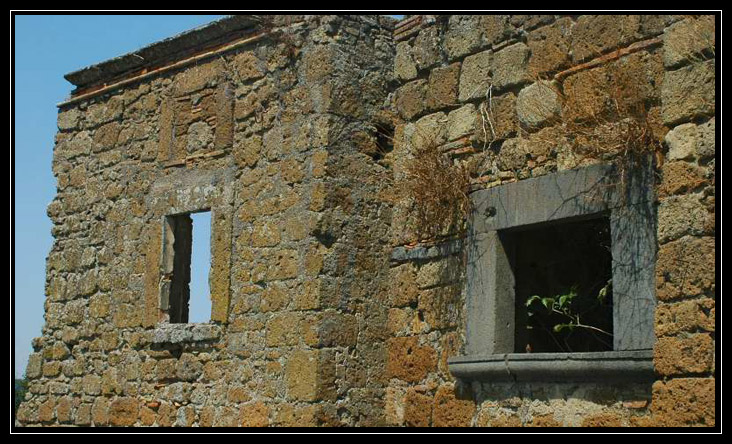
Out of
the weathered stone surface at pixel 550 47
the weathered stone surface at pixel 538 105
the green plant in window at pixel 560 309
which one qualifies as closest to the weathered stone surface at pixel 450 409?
the green plant in window at pixel 560 309

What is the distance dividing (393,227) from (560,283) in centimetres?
112

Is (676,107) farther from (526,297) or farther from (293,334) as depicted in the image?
(293,334)

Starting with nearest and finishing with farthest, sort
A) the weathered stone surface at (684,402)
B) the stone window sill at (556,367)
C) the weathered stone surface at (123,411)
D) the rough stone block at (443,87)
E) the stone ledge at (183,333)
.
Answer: the weathered stone surface at (684,402) → the stone window sill at (556,367) → the rough stone block at (443,87) → the stone ledge at (183,333) → the weathered stone surface at (123,411)

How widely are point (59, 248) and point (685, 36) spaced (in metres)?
5.75

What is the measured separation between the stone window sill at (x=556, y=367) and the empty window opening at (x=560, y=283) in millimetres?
288

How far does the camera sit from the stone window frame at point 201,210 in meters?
7.83

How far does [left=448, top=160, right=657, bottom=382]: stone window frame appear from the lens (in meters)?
5.61

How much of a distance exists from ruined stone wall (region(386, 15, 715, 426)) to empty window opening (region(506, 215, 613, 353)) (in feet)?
1.20

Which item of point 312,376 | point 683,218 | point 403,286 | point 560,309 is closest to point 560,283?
point 560,309

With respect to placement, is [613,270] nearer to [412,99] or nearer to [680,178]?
[680,178]

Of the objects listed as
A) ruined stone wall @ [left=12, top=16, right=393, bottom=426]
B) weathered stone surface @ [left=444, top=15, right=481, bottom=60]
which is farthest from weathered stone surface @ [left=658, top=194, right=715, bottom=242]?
ruined stone wall @ [left=12, top=16, right=393, bottom=426]

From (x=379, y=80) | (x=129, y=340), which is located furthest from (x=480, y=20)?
(x=129, y=340)

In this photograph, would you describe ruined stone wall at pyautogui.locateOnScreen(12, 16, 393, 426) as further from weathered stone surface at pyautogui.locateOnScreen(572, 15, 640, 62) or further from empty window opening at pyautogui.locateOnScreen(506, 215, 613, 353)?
weathered stone surface at pyautogui.locateOnScreen(572, 15, 640, 62)

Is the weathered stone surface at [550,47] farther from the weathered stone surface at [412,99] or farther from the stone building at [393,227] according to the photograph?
the weathered stone surface at [412,99]
